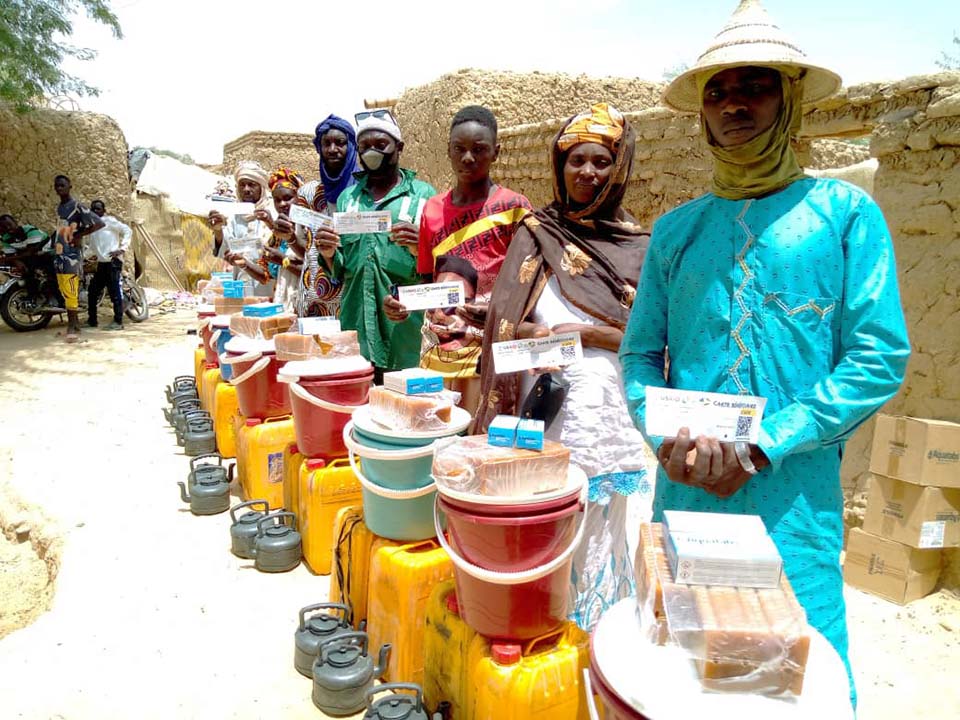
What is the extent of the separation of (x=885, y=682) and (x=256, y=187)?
554 cm

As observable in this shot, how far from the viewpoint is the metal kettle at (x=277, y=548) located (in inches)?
125

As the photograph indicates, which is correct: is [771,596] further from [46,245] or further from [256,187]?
[46,245]

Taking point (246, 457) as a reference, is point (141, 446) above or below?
below

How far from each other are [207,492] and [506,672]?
9.05 ft

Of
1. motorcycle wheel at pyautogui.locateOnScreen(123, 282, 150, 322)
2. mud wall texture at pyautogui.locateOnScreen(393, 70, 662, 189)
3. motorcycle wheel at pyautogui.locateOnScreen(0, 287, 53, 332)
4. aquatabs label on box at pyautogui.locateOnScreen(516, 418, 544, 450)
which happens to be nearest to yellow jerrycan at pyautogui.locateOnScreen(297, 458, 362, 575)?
aquatabs label on box at pyautogui.locateOnScreen(516, 418, 544, 450)

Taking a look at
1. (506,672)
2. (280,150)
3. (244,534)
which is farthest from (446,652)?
(280,150)

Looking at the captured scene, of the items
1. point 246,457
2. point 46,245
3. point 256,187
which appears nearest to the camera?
point 246,457

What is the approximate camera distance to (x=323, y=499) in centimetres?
306

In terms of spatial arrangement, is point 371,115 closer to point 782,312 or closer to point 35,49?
point 782,312

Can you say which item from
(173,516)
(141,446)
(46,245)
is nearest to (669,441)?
(173,516)

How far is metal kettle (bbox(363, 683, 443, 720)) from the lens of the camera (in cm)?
187

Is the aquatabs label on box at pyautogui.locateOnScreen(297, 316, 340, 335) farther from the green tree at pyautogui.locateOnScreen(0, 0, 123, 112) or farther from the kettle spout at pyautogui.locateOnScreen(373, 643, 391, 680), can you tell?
the green tree at pyautogui.locateOnScreen(0, 0, 123, 112)

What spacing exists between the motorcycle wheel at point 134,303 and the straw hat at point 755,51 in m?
11.2

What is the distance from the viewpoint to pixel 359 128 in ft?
11.9
